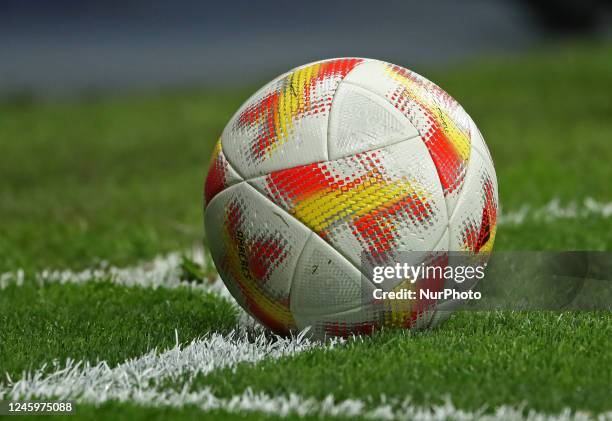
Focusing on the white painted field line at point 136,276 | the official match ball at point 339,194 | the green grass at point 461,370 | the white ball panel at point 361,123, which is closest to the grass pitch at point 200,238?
the green grass at point 461,370

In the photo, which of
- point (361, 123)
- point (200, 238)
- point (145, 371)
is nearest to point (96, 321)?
point (145, 371)

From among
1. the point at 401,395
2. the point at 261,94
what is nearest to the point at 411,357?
the point at 401,395

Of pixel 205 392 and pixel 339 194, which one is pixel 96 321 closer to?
pixel 205 392

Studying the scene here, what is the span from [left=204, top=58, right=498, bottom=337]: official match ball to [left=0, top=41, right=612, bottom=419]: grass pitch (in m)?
0.29

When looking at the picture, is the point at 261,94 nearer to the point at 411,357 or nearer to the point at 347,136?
the point at 347,136

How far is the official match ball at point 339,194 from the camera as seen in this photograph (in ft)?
13.1

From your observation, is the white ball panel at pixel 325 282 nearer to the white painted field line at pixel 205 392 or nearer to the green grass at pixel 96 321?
the white painted field line at pixel 205 392

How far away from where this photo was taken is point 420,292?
411 cm

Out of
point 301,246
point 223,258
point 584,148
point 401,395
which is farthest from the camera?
point 584,148

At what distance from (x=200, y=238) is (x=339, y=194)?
3.41m

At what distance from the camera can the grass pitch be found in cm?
357

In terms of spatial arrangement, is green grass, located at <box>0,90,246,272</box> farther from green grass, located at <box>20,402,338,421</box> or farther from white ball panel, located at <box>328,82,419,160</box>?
green grass, located at <box>20,402,338,421</box>

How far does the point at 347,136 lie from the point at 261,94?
53 centimetres

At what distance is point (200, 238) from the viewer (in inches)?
286
